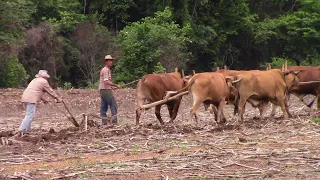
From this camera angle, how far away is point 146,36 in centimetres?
3519

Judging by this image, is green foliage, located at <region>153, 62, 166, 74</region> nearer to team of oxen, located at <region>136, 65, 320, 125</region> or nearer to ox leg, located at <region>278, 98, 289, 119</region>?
team of oxen, located at <region>136, 65, 320, 125</region>

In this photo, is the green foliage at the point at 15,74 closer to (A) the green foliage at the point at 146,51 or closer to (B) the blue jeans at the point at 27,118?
(A) the green foliage at the point at 146,51

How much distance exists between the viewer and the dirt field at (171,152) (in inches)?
410

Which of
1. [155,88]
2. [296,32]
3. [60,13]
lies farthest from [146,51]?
[155,88]

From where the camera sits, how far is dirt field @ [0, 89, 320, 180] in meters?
10.4

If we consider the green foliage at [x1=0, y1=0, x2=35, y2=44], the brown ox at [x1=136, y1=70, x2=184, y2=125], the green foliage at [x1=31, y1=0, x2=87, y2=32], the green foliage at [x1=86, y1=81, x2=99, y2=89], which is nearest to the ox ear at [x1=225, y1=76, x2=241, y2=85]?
the brown ox at [x1=136, y1=70, x2=184, y2=125]

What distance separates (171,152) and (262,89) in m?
6.59

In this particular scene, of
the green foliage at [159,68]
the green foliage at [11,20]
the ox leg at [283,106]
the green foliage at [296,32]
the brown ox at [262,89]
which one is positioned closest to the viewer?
the brown ox at [262,89]

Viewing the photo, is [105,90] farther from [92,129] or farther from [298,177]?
[298,177]

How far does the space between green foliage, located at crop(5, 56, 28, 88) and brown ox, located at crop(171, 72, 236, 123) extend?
18.4 m

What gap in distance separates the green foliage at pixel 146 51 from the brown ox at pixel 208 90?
1691cm

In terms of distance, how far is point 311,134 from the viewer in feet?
47.5

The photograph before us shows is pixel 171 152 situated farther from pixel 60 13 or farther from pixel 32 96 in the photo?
pixel 60 13

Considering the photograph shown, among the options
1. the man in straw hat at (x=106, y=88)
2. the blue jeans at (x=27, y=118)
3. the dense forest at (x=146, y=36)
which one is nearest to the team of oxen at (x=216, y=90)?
the man in straw hat at (x=106, y=88)
